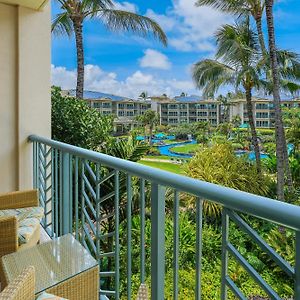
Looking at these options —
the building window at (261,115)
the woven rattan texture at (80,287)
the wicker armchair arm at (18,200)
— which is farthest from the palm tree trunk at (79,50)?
the woven rattan texture at (80,287)

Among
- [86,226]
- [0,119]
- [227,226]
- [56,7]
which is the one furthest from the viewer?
[56,7]

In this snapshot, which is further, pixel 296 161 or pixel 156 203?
pixel 296 161

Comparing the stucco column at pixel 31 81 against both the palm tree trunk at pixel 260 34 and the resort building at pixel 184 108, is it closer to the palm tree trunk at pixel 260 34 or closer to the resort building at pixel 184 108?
the palm tree trunk at pixel 260 34

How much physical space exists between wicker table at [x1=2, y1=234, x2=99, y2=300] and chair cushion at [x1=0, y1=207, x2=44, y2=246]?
0.31 meters

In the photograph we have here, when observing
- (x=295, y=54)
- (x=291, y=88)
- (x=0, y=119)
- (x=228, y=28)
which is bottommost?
(x=0, y=119)

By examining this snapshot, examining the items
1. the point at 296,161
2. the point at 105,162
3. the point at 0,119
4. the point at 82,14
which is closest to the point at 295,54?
the point at 296,161

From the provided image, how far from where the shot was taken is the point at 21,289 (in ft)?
3.01

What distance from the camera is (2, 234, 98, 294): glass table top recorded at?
4.63 feet

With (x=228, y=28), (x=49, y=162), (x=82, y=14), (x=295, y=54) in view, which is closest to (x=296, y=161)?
(x=295, y=54)

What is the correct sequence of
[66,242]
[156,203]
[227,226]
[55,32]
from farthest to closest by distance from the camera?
[55,32]
[66,242]
[156,203]
[227,226]

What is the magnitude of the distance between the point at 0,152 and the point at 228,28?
12848 millimetres

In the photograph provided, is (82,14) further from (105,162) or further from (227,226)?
(227,226)

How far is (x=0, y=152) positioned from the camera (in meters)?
3.23

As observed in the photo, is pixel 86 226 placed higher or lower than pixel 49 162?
lower
